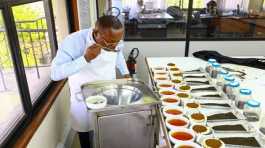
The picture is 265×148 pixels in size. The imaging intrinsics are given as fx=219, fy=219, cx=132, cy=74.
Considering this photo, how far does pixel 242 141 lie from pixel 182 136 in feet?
0.97

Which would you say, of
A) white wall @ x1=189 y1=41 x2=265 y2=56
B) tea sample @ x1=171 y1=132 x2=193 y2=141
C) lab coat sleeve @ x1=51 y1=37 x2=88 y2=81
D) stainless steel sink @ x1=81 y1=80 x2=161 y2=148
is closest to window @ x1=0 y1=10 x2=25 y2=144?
lab coat sleeve @ x1=51 y1=37 x2=88 y2=81

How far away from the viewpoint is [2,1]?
48.4 inches

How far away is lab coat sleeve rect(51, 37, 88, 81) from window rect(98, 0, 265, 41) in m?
1.98

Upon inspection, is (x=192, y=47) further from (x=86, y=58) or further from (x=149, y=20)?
(x=86, y=58)

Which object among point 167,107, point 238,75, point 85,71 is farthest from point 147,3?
point 167,107

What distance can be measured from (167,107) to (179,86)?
322 millimetres

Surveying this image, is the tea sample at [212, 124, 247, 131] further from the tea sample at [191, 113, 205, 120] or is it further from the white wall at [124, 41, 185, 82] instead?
the white wall at [124, 41, 185, 82]

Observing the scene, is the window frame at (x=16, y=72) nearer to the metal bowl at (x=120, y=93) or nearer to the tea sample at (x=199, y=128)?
the metal bowl at (x=120, y=93)

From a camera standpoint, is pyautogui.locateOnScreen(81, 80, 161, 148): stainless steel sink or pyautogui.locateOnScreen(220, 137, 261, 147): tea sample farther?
pyautogui.locateOnScreen(81, 80, 161, 148): stainless steel sink

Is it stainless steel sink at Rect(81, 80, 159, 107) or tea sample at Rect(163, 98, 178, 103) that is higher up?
stainless steel sink at Rect(81, 80, 159, 107)

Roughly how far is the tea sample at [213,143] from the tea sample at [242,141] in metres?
0.07

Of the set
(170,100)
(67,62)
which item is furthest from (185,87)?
(67,62)

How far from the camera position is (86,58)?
134 cm

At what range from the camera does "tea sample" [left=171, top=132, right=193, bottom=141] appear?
3.56 feet
